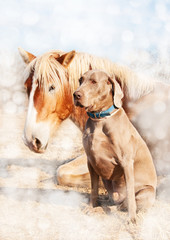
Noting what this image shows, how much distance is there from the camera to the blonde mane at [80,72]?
6.52 feet

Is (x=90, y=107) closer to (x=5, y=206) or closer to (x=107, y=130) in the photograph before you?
(x=107, y=130)

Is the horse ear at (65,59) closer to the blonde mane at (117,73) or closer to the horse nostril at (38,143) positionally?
the blonde mane at (117,73)

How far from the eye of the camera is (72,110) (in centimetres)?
218

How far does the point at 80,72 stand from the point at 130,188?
0.97 meters

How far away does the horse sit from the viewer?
194cm

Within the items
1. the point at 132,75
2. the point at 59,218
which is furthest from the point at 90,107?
the point at 132,75

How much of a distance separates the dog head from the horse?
1.53 ft

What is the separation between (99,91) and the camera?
1.55 meters

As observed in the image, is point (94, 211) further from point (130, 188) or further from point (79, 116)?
point (79, 116)

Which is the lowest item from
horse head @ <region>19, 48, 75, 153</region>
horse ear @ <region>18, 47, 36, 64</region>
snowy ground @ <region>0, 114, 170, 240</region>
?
snowy ground @ <region>0, 114, 170, 240</region>

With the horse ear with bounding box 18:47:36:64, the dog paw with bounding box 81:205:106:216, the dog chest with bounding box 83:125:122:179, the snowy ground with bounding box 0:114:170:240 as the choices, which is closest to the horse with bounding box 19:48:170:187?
the horse ear with bounding box 18:47:36:64

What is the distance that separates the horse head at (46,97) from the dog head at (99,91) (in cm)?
45

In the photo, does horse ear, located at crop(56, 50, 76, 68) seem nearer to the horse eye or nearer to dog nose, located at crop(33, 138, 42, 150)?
the horse eye

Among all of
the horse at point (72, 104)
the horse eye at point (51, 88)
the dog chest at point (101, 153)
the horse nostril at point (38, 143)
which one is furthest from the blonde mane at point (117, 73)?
the dog chest at point (101, 153)
